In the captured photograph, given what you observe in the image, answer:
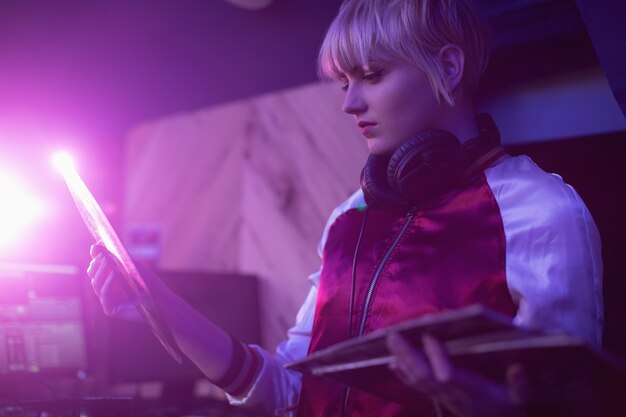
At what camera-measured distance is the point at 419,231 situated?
4.17 ft

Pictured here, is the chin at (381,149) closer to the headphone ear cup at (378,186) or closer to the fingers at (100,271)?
the headphone ear cup at (378,186)

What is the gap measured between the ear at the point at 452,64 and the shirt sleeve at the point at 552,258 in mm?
Result: 253

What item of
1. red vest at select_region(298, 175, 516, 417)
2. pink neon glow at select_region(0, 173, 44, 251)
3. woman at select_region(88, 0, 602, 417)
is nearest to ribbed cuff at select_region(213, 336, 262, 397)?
woman at select_region(88, 0, 602, 417)

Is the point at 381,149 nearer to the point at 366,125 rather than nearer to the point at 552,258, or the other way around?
the point at 366,125

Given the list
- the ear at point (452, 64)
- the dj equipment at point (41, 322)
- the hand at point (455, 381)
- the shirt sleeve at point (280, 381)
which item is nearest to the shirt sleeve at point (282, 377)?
the shirt sleeve at point (280, 381)

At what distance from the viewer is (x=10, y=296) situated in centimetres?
196

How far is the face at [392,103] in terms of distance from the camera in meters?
1.26

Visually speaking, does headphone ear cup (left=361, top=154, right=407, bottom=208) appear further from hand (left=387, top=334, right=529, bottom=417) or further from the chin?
hand (left=387, top=334, right=529, bottom=417)

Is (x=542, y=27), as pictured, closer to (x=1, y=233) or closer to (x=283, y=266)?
(x=283, y=266)

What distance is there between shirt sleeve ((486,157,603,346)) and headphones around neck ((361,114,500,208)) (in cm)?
11

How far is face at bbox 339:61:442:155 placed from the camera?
1.26m

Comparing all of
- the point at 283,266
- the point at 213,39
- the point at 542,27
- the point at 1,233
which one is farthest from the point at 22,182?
the point at 542,27

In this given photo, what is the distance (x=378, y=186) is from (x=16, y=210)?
281 cm

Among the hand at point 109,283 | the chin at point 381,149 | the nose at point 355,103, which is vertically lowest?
the hand at point 109,283
